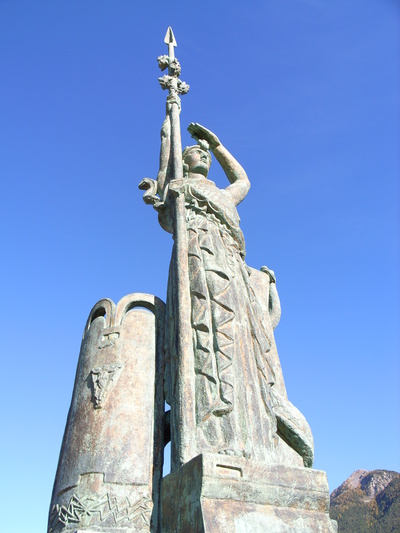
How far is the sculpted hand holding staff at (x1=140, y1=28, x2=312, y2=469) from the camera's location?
15.0 ft

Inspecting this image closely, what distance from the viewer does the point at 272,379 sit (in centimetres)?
553

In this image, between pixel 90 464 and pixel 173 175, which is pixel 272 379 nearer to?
pixel 90 464

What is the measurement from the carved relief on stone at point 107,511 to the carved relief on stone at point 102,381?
2.85 feet

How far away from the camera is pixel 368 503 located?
38.9m

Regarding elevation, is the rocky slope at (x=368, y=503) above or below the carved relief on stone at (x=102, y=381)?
above

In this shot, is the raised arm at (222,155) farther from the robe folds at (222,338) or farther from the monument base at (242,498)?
the monument base at (242,498)

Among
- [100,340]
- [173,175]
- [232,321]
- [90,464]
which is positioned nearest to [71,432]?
[90,464]

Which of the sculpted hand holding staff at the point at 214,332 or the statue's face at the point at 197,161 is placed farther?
the statue's face at the point at 197,161

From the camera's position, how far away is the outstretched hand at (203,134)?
7.72 meters

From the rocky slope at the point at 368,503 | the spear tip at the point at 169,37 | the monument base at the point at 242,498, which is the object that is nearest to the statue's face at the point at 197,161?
the spear tip at the point at 169,37

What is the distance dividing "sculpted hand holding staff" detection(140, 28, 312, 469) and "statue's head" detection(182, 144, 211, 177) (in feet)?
0.04

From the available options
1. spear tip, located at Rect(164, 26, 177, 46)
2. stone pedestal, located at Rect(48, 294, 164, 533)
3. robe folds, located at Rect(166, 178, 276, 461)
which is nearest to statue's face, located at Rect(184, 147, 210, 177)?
robe folds, located at Rect(166, 178, 276, 461)

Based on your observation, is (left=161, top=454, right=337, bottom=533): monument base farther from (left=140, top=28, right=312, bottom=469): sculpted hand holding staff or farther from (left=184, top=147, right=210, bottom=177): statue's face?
(left=184, top=147, right=210, bottom=177): statue's face

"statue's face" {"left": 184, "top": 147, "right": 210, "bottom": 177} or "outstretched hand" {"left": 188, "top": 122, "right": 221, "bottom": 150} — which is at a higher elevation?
"outstretched hand" {"left": 188, "top": 122, "right": 221, "bottom": 150}
